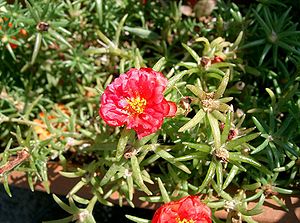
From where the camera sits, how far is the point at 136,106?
1086 millimetres

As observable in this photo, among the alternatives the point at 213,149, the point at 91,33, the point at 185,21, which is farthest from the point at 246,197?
the point at 91,33

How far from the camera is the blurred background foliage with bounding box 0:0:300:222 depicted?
1235 mm

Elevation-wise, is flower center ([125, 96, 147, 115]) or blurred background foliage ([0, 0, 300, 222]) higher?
flower center ([125, 96, 147, 115])

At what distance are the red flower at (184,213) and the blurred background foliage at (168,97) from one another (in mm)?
97

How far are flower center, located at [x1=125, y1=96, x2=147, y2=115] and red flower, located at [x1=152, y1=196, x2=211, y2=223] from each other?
23 cm

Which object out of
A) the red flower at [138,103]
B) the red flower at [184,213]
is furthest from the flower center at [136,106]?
the red flower at [184,213]

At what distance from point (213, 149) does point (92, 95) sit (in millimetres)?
682

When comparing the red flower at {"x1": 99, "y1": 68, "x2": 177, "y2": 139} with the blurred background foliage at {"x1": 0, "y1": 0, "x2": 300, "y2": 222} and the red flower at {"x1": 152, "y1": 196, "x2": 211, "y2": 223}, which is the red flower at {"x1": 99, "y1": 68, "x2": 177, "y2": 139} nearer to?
the blurred background foliage at {"x1": 0, "y1": 0, "x2": 300, "y2": 222}

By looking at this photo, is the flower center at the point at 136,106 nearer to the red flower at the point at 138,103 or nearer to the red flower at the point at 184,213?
the red flower at the point at 138,103

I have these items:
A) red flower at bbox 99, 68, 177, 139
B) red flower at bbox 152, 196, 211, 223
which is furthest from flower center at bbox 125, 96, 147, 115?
red flower at bbox 152, 196, 211, 223

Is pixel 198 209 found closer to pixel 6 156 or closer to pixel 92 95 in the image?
pixel 6 156

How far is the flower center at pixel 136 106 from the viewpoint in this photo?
3.56ft

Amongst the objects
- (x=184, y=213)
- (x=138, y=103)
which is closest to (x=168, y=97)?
(x=138, y=103)

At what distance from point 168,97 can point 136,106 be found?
15 centimetres
